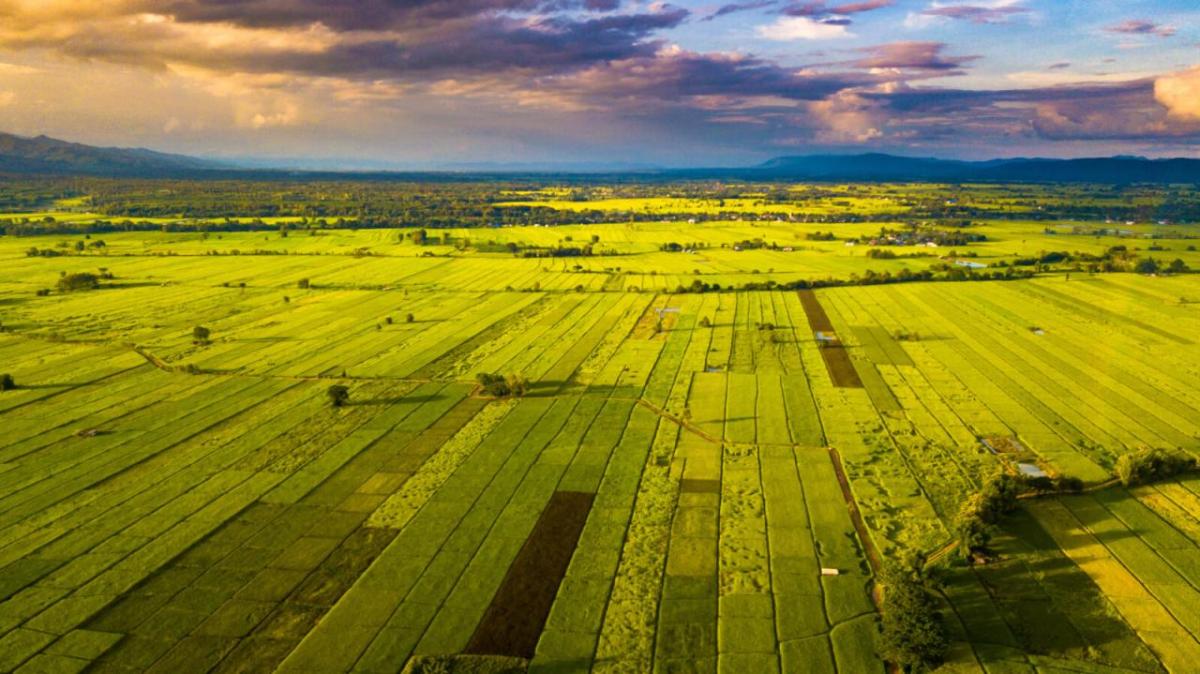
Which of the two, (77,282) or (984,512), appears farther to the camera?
(77,282)

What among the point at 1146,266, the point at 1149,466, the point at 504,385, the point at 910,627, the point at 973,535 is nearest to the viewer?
the point at 910,627

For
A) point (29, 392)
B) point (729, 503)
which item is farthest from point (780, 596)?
point (29, 392)

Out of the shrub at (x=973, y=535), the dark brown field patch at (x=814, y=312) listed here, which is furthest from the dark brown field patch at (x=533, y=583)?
the dark brown field patch at (x=814, y=312)

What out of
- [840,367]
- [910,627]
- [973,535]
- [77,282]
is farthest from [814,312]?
[77,282]

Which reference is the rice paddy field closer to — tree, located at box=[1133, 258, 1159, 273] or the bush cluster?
the bush cluster

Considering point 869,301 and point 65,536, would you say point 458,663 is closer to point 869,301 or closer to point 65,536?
point 65,536

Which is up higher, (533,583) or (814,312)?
(814,312)

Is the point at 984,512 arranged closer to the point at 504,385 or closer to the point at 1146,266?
the point at 504,385
